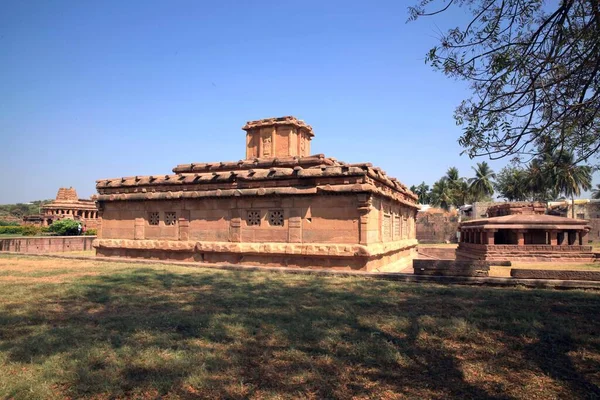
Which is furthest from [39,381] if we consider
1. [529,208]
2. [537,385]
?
[529,208]

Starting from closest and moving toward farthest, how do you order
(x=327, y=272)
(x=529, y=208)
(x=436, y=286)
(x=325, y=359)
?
(x=325, y=359), (x=436, y=286), (x=327, y=272), (x=529, y=208)

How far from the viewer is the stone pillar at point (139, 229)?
49.4ft

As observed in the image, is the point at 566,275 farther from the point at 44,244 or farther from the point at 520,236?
the point at 44,244

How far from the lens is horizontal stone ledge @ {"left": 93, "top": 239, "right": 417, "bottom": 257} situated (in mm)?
11211

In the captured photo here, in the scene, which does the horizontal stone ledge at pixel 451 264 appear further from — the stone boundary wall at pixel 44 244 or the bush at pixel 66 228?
the bush at pixel 66 228

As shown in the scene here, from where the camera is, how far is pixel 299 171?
11.9 meters

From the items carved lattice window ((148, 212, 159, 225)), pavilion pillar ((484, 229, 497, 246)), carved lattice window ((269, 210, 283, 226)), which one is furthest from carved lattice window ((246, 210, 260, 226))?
pavilion pillar ((484, 229, 497, 246))

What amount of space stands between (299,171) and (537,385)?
886cm

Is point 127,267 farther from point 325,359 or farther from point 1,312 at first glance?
point 325,359

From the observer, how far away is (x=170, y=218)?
1456 cm

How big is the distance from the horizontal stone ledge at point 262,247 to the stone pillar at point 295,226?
20 cm

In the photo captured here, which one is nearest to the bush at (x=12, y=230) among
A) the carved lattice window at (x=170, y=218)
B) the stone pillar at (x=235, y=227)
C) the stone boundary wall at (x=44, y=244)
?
the stone boundary wall at (x=44, y=244)

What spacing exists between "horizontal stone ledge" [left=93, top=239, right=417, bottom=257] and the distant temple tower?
5407mm

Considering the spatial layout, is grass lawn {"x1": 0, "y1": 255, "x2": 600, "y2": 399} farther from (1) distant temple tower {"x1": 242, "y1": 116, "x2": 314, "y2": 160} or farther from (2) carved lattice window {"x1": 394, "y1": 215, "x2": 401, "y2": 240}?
(1) distant temple tower {"x1": 242, "y1": 116, "x2": 314, "y2": 160}
